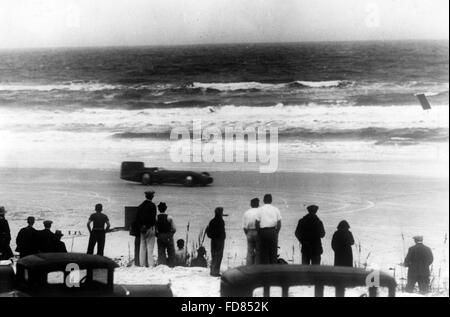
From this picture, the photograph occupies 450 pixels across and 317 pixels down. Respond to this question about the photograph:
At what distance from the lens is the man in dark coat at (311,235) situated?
12781mm

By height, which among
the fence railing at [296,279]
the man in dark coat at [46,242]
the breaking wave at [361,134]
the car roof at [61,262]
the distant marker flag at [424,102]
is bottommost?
the fence railing at [296,279]

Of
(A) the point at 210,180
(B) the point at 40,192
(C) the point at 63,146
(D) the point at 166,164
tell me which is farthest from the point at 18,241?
(C) the point at 63,146

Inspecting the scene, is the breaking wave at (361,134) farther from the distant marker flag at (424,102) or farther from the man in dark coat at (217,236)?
the man in dark coat at (217,236)

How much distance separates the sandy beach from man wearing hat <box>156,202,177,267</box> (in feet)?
2.48

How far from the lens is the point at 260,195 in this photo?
77.2 ft

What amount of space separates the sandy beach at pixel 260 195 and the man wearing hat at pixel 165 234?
0.76 meters

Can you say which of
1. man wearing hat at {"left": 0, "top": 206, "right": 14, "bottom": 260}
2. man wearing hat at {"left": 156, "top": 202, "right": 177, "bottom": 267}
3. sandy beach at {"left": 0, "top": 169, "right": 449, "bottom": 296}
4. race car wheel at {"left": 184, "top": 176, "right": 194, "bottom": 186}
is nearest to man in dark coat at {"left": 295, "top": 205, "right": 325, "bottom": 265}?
sandy beach at {"left": 0, "top": 169, "right": 449, "bottom": 296}

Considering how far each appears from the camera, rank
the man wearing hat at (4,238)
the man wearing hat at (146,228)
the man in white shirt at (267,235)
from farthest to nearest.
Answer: the man wearing hat at (4,238)
the man wearing hat at (146,228)
the man in white shirt at (267,235)

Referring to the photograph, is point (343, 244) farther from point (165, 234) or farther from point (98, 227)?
point (98, 227)

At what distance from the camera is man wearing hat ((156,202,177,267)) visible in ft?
44.0

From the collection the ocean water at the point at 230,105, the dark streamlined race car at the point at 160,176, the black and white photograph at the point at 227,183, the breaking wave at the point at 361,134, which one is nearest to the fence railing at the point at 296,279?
the black and white photograph at the point at 227,183

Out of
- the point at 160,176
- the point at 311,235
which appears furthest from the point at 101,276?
the point at 160,176

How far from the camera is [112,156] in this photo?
105 feet

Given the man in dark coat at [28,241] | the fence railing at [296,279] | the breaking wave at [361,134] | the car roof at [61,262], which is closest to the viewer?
the fence railing at [296,279]
